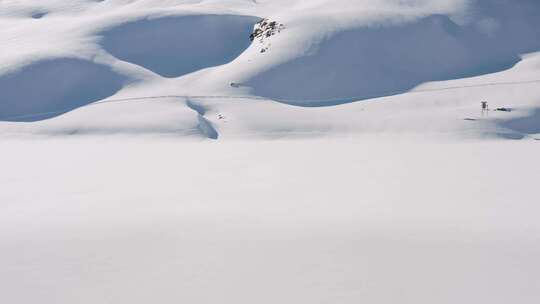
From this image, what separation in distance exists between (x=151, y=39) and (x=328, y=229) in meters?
20.0

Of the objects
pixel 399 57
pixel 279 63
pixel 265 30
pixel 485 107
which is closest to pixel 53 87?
pixel 279 63

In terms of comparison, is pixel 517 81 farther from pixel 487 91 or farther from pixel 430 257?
pixel 430 257

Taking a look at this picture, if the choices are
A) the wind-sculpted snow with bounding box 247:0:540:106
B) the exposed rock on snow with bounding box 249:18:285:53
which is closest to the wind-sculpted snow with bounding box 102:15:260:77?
the exposed rock on snow with bounding box 249:18:285:53

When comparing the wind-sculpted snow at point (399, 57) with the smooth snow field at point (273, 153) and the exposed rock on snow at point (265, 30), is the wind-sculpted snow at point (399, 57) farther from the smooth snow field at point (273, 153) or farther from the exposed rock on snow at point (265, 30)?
the exposed rock on snow at point (265, 30)

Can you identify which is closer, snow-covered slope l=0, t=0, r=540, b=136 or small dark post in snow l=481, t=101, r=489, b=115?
small dark post in snow l=481, t=101, r=489, b=115

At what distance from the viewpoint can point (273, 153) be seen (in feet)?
51.0

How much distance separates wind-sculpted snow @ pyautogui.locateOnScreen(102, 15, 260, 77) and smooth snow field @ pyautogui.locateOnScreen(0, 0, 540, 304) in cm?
10

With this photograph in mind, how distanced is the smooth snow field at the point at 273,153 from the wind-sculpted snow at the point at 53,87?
100mm

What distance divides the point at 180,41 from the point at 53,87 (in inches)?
252

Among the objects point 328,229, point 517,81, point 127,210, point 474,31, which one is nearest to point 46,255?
point 127,210

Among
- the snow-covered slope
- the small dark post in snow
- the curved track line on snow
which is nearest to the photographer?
the small dark post in snow

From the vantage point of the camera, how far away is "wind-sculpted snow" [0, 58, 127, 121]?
21.6m

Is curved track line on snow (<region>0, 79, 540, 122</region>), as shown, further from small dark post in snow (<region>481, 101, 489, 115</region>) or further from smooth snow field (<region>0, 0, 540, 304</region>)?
small dark post in snow (<region>481, 101, 489, 115</region>)

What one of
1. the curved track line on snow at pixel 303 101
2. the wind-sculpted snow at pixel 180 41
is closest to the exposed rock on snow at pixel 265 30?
the wind-sculpted snow at pixel 180 41
